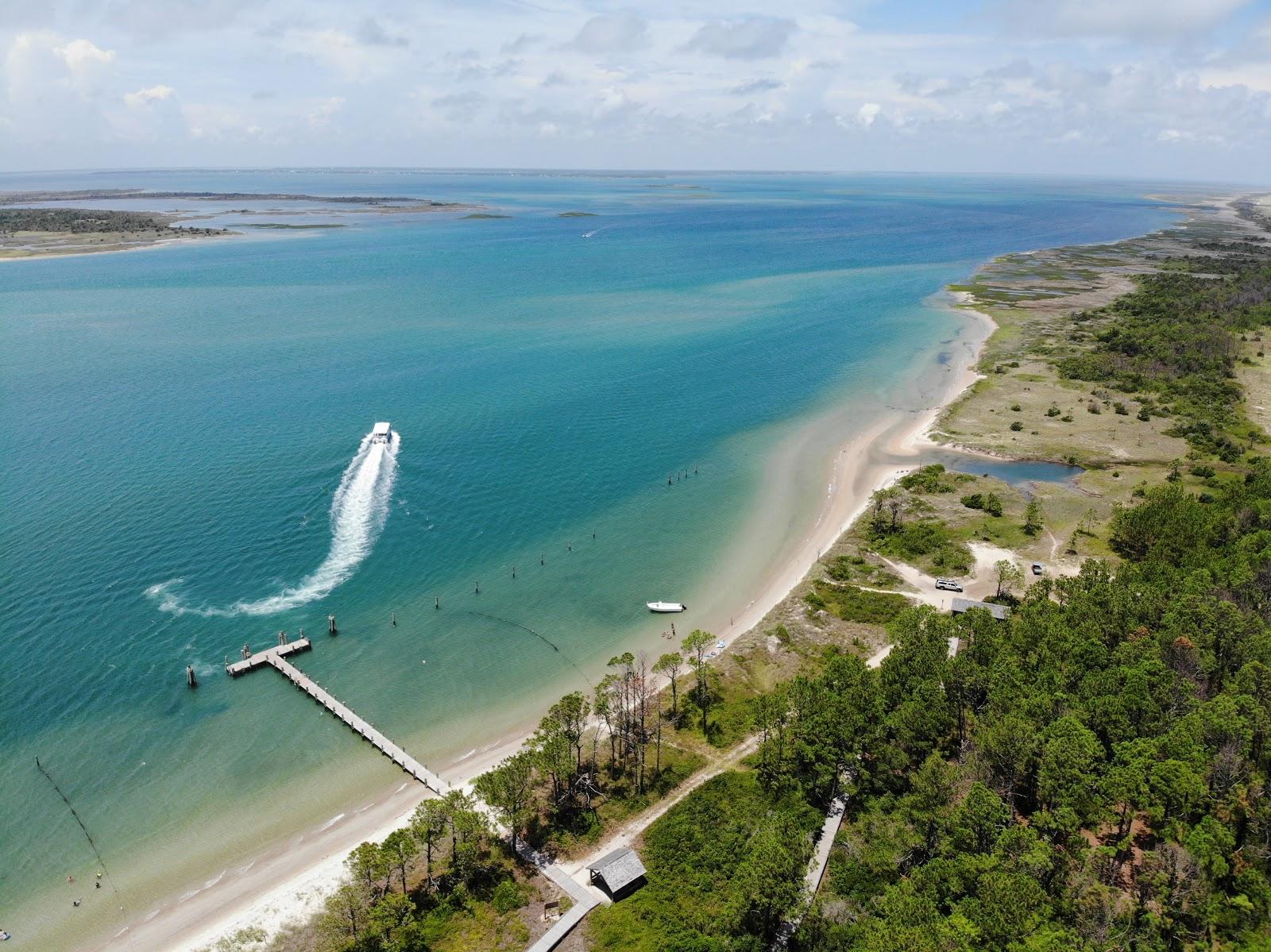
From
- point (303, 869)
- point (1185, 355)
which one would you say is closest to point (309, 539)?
point (303, 869)

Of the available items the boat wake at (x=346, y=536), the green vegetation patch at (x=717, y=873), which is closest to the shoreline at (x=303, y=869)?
the green vegetation patch at (x=717, y=873)

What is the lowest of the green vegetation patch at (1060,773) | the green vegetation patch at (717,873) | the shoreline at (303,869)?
the shoreline at (303,869)

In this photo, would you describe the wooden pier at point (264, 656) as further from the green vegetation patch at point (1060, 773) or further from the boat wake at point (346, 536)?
the green vegetation patch at point (1060, 773)

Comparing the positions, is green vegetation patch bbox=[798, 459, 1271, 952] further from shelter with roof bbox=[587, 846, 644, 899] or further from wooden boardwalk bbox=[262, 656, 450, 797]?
wooden boardwalk bbox=[262, 656, 450, 797]

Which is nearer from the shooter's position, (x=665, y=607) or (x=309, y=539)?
(x=665, y=607)

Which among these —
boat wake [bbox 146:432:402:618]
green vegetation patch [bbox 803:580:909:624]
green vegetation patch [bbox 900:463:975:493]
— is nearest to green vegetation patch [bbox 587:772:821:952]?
green vegetation patch [bbox 803:580:909:624]

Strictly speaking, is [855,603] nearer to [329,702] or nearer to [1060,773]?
[1060,773]
